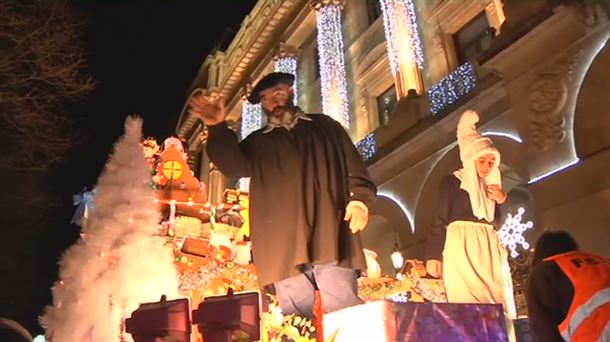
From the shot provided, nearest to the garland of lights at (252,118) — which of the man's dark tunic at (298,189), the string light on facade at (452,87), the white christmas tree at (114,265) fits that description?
the string light on facade at (452,87)

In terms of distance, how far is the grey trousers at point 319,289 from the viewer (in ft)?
11.5

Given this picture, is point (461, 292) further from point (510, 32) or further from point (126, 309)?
point (510, 32)

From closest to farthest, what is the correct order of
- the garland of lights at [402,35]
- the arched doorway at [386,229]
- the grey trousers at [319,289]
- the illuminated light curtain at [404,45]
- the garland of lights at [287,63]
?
1. the grey trousers at [319,289]
2. the arched doorway at [386,229]
3. the illuminated light curtain at [404,45]
4. the garland of lights at [402,35]
5. the garland of lights at [287,63]

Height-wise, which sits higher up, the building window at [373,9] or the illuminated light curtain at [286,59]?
the illuminated light curtain at [286,59]

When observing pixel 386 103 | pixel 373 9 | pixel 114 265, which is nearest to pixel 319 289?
pixel 114 265

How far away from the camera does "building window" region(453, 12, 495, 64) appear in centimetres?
1527

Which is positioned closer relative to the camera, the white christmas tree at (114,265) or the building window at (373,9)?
the white christmas tree at (114,265)

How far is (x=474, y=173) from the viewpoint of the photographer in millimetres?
5148

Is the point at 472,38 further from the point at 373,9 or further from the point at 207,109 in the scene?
the point at 207,109

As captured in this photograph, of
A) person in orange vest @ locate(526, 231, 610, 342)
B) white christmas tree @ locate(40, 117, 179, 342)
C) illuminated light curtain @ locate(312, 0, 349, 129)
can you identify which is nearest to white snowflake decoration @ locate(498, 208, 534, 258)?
white christmas tree @ locate(40, 117, 179, 342)

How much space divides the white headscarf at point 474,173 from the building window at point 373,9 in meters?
14.7

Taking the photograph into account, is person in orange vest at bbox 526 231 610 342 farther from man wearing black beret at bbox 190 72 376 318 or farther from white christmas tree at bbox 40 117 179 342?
white christmas tree at bbox 40 117 179 342

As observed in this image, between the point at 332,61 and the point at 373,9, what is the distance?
2351 millimetres

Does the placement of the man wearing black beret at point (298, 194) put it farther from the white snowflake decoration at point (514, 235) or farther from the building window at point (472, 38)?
the building window at point (472, 38)
